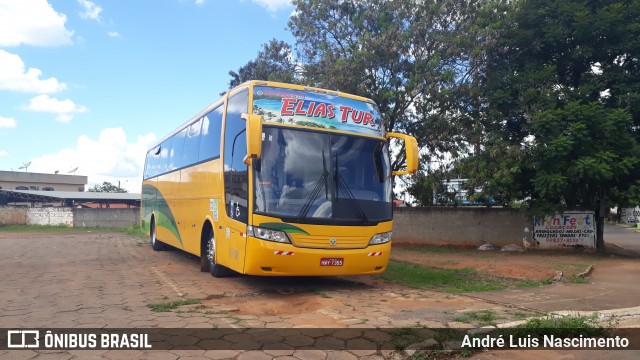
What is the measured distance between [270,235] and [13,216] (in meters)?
32.2

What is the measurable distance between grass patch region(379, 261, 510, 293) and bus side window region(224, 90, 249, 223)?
3.57 metres

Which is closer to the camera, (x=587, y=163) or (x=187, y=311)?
(x=187, y=311)

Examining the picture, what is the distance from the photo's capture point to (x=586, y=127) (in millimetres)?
13828

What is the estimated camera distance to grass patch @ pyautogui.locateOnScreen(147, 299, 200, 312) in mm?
6332

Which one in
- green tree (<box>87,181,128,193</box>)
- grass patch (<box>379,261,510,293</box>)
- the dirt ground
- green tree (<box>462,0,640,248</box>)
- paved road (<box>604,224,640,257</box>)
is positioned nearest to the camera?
grass patch (<box>379,261,510,293</box>)

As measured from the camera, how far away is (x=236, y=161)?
25.7ft

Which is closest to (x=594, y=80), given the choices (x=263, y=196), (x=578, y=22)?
(x=578, y=22)

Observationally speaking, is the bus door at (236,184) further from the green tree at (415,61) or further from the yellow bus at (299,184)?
the green tree at (415,61)

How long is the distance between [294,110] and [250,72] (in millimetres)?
17491

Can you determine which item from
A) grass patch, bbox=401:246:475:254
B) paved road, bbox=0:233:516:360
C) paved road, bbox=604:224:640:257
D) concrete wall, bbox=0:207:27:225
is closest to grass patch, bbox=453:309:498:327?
paved road, bbox=0:233:516:360

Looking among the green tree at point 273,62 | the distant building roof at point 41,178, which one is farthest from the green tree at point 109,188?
the green tree at point 273,62

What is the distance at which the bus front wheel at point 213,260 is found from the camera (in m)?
8.96

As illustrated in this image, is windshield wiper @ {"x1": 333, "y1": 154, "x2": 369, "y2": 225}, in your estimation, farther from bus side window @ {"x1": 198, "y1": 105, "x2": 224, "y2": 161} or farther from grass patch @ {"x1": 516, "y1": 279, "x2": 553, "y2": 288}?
grass patch @ {"x1": 516, "y1": 279, "x2": 553, "y2": 288}

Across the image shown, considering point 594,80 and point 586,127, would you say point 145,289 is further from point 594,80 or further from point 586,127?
point 594,80
